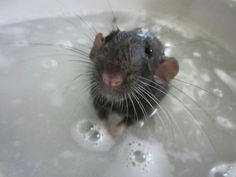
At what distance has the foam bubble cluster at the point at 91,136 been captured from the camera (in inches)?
63.9

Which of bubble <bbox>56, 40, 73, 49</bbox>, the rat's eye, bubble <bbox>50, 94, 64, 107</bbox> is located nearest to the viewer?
the rat's eye

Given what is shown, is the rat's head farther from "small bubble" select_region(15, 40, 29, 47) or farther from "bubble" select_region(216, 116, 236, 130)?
"small bubble" select_region(15, 40, 29, 47)

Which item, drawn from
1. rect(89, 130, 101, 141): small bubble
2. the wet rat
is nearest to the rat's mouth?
the wet rat

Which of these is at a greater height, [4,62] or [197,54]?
[4,62]

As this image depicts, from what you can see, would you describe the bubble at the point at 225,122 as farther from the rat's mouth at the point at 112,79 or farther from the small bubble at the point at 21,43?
the small bubble at the point at 21,43

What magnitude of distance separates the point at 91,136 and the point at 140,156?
0.62 feet

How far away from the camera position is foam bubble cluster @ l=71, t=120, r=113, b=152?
162 cm

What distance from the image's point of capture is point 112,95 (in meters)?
1.44

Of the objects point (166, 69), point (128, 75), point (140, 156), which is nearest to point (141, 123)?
point (140, 156)

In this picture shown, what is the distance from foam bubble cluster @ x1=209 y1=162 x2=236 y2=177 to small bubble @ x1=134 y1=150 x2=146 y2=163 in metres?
0.24

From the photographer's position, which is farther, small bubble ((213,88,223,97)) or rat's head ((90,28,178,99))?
small bubble ((213,88,223,97))

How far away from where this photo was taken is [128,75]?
1.41m

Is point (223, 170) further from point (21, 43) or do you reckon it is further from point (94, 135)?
point (21, 43)

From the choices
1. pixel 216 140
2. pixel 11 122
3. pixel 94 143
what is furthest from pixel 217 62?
pixel 11 122
